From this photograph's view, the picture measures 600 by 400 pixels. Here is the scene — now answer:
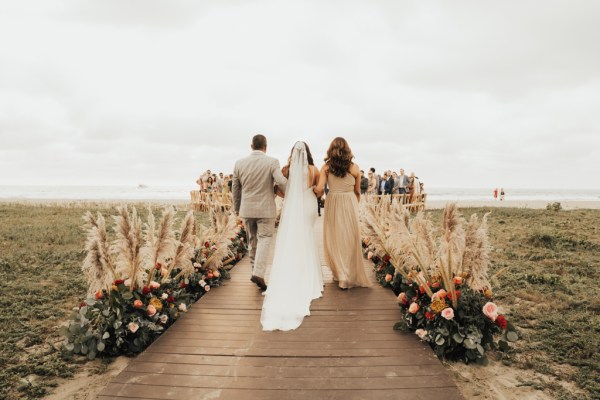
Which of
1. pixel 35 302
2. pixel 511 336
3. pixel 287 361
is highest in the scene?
pixel 511 336

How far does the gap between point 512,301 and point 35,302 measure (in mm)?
6883

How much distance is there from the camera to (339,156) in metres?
5.72

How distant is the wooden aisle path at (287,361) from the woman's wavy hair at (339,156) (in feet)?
6.45

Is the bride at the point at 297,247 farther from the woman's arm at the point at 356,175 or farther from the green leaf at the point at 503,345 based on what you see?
the green leaf at the point at 503,345

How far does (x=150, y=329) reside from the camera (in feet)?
13.2

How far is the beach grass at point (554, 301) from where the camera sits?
373 cm

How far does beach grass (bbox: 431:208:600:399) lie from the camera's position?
3734 millimetres

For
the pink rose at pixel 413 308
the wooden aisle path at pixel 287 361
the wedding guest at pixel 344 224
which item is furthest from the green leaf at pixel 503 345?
the wedding guest at pixel 344 224

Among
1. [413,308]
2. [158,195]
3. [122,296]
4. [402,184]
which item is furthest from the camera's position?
[158,195]

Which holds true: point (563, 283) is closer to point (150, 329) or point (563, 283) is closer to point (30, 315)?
point (150, 329)

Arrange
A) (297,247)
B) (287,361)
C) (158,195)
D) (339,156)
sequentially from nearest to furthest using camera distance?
(287,361)
(339,156)
(297,247)
(158,195)

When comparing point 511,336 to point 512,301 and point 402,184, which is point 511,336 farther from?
point 402,184

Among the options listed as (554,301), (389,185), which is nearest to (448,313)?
(554,301)

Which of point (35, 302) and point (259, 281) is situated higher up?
point (259, 281)
